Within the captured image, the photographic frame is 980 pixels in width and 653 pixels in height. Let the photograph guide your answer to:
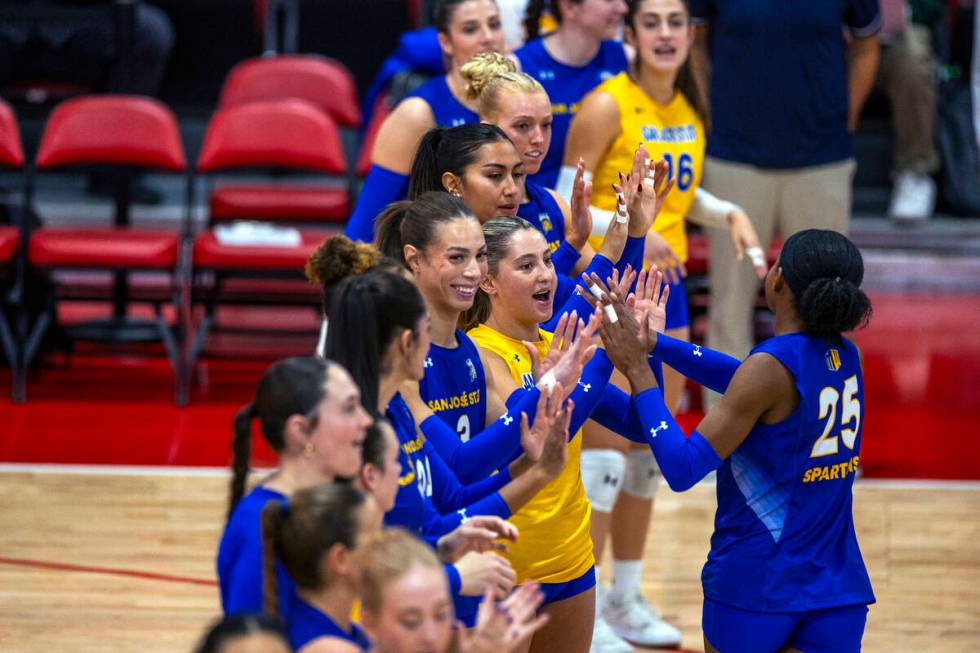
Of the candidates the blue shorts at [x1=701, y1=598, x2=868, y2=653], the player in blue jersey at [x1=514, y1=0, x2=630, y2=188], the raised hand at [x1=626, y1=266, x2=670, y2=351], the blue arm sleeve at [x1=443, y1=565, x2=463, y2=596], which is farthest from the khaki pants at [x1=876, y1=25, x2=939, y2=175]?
the blue arm sleeve at [x1=443, y1=565, x2=463, y2=596]

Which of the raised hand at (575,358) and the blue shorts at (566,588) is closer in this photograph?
the raised hand at (575,358)

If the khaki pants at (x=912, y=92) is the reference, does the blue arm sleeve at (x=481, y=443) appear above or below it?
above

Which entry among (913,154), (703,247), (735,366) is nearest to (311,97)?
(703,247)

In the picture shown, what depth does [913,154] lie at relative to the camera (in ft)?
31.6

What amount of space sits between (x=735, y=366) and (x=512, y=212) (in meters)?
0.68

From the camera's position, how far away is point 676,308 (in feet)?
16.8

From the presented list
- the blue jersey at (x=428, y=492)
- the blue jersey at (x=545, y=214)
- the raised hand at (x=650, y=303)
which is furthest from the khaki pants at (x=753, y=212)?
the blue jersey at (x=428, y=492)

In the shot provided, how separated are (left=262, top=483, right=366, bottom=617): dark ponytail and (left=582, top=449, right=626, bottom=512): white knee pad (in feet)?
7.92

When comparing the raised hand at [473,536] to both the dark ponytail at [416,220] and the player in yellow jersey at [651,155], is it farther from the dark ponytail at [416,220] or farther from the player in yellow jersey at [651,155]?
the player in yellow jersey at [651,155]

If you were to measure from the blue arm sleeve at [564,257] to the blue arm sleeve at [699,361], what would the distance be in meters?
0.62

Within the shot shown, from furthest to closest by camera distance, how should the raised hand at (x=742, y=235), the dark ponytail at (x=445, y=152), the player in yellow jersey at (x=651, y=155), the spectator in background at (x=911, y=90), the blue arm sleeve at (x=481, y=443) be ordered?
the spectator in background at (x=911, y=90)
the player in yellow jersey at (x=651, y=155)
the raised hand at (x=742, y=235)
the dark ponytail at (x=445, y=152)
the blue arm sleeve at (x=481, y=443)

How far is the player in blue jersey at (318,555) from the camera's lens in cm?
244

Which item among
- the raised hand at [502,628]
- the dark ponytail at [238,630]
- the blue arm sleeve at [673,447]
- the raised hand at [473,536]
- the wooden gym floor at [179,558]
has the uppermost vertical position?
the dark ponytail at [238,630]

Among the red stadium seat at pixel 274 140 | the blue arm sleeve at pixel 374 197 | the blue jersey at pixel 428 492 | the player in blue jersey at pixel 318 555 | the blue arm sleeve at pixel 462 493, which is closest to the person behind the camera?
the player in blue jersey at pixel 318 555
